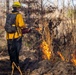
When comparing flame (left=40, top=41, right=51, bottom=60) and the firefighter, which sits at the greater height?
the firefighter

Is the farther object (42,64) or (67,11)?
(67,11)

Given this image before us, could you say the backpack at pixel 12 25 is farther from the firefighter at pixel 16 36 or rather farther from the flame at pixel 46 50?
the flame at pixel 46 50

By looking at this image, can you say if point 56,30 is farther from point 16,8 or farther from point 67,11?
point 16,8

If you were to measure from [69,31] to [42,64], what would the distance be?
155 cm

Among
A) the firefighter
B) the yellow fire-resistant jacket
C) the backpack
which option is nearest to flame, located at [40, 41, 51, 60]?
the firefighter

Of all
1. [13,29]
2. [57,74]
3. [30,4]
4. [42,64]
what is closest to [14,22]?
[13,29]

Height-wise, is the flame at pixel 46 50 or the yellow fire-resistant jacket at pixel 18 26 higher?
the yellow fire-resistant jacket at pixel 18 26

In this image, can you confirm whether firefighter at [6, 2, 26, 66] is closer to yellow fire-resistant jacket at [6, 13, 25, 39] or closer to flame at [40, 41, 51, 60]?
yellow fire-resistant jacket at [6, 13, 25, 39]

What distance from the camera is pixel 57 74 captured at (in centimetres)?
683

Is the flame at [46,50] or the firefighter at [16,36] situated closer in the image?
the firefighter at [16,36]

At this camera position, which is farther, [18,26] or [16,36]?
[16,36]

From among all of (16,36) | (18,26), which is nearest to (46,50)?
(16,36)

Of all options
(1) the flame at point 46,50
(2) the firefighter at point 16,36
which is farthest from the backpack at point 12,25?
(1) the flame at point 46,50

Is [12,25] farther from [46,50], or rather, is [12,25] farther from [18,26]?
[46,50]
